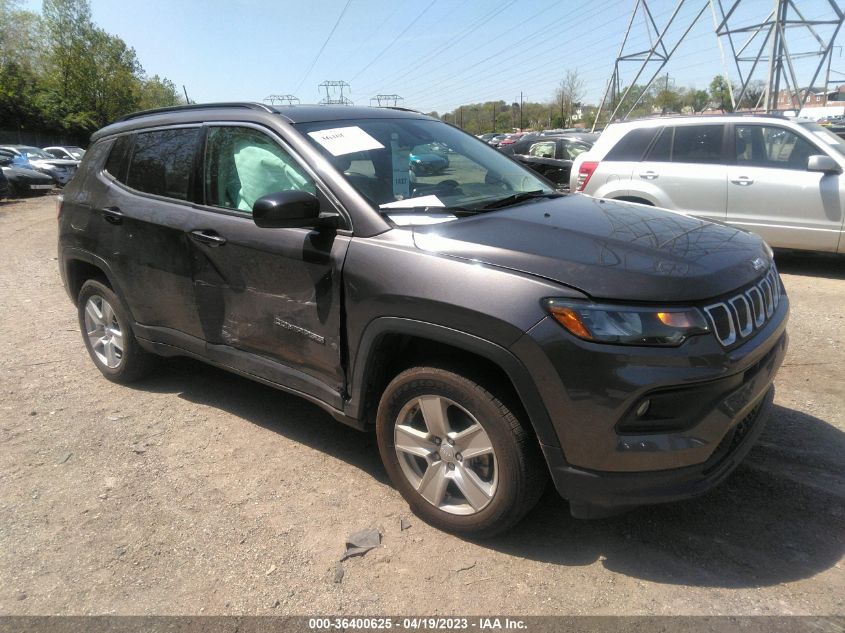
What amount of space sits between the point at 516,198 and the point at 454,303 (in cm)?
109

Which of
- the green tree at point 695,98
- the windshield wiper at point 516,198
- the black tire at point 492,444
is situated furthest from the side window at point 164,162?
the green tree at point 695,98

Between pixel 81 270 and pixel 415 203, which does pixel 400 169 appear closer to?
pixel 415 203

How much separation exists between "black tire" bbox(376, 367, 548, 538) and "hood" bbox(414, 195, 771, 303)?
512mm

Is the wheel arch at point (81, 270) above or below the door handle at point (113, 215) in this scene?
below

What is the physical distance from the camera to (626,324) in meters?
2.20

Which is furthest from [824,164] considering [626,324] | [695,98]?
[695,98]

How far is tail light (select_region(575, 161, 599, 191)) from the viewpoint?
7.78 m

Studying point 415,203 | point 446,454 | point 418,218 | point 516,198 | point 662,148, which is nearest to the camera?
point 446,454

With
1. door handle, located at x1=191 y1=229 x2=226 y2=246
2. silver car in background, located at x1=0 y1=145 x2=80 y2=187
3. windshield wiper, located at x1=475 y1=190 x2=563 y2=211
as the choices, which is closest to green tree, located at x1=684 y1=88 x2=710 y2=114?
silver car in background, located at x1=0 y1=145 x2=80 y2=187

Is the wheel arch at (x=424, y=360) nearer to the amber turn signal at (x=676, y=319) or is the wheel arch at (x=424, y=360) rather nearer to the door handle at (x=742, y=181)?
the amber turn signal at (x=676, y=319)

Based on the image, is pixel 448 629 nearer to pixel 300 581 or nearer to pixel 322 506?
pixel 300 581

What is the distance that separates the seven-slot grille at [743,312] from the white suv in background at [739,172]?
15.2ft

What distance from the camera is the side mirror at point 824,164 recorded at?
20.9 ft

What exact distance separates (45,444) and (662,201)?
647cm
